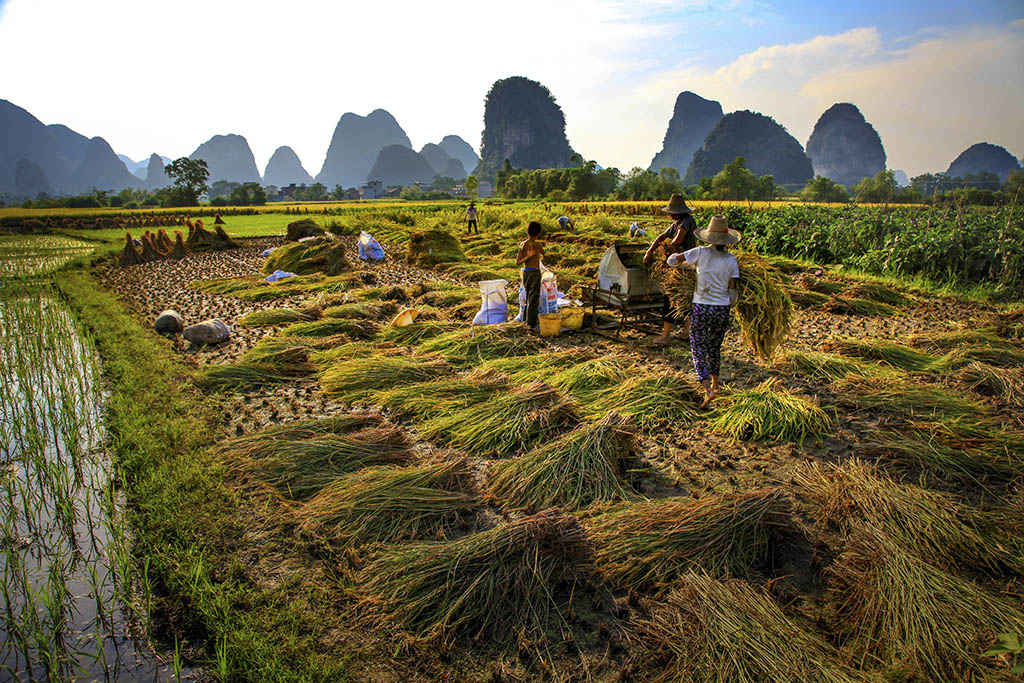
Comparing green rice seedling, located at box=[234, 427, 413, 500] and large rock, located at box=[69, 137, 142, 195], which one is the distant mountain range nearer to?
large rock, located at box=[69, 137, 142, 195]

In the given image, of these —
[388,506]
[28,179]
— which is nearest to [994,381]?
[388,506]

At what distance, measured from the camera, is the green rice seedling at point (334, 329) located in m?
6.56

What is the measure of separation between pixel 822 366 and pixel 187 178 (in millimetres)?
67758

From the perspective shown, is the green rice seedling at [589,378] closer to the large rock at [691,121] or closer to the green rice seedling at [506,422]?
the green rice seedling at [506,422]

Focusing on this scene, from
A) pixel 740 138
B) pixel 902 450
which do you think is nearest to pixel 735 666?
pixel 902 450

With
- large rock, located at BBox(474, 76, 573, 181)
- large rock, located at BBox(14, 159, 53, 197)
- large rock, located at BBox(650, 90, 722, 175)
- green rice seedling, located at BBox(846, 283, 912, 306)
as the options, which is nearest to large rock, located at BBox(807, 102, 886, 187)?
large rock, located at BBox(650, 90, 722, 175)

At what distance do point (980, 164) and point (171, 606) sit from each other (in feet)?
504

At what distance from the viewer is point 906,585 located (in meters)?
2.09

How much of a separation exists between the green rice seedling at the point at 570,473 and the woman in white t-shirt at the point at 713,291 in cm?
130

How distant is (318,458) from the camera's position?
11.3ft

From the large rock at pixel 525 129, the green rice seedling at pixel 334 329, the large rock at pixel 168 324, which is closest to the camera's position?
the green rice seedling at pixel 334 329

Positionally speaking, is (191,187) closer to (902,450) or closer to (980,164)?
(902,450)

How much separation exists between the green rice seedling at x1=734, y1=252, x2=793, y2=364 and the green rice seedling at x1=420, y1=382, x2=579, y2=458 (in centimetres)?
202

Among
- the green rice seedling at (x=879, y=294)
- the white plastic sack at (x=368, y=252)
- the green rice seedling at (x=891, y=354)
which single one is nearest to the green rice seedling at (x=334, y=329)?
the green rice seedling at (x=891, y=354)
